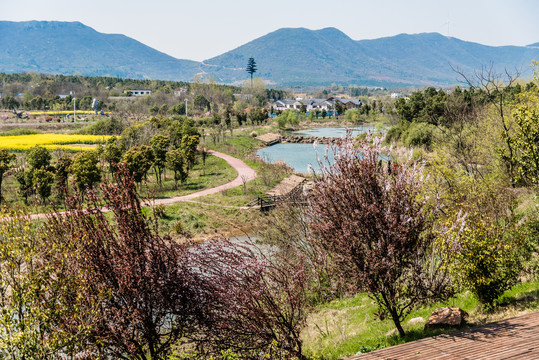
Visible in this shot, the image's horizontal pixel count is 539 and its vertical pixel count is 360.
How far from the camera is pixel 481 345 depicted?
680 cm

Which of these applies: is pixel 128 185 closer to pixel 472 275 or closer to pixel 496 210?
pixel 472 275

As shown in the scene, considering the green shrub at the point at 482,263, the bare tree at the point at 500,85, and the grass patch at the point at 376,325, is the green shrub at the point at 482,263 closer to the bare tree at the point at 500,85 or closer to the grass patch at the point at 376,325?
the grass patch at the point at 376,325

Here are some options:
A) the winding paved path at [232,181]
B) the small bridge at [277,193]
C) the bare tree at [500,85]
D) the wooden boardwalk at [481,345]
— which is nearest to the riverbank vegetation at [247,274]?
the wooden boardwalk at [481,345]

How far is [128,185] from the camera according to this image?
6566 millimetres

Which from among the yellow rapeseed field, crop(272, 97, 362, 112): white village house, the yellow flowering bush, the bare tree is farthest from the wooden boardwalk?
crop(272, 97, 362, 112): white village house

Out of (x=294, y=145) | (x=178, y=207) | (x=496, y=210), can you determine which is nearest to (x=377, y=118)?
(x=294, y=145)

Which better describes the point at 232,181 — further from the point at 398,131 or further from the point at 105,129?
the point at 105,129

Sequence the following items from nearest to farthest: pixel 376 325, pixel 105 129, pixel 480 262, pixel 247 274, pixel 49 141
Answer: pixel 247 274, pixel 480 262, pixel 376 325, pixel 49 141, pixel 105 129

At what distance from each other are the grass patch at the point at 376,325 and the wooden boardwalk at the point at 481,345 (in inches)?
30.0

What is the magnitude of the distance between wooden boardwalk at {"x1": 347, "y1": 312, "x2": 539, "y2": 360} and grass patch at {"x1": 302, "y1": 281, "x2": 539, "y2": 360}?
762 millimetres

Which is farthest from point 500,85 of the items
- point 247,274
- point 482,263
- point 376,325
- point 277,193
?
point 277,193

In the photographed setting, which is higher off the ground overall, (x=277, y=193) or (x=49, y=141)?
(x=49, y=141)

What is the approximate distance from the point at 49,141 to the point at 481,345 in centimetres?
5107

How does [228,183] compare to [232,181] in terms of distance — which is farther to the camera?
[232,181]
